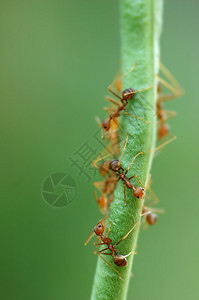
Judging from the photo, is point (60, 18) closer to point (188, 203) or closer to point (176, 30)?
point (176, 30)

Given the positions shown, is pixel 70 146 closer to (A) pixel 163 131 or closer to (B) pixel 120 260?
(A) pixel 163 131

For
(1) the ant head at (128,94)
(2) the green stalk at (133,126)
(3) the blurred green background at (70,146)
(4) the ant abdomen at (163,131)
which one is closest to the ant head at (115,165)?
(2) the green stalk at (133,126)

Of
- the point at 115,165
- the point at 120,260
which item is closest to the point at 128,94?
the point at 115,165

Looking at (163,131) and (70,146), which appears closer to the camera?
(163,131)

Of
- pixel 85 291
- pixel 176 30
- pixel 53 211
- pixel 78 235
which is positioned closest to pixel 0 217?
pixel 53 211

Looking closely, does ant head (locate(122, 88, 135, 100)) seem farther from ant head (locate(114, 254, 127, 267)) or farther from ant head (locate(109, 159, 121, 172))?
ant head (locate(114, 254, 127, 267))

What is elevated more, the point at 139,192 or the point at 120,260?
the point at 139,192
